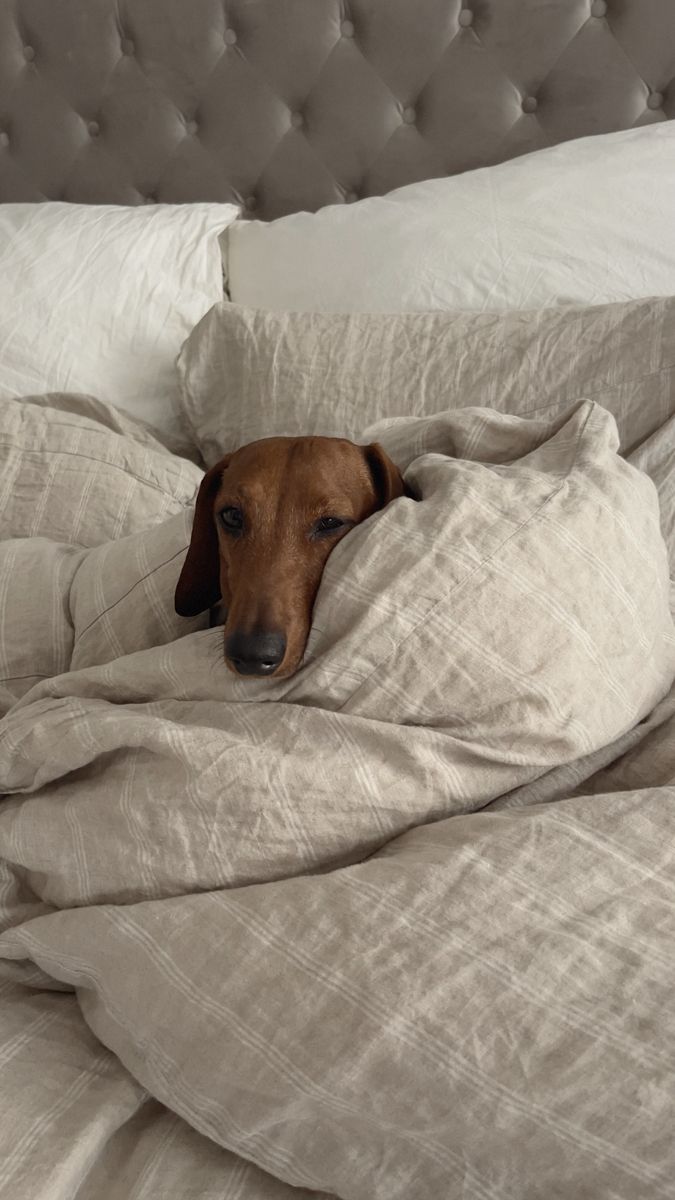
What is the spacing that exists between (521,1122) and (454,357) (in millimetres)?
1048

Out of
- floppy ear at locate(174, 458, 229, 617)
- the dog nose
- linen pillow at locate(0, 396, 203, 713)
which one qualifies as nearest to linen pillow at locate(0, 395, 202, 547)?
linen pillow at locate(0, 396, 203, 713)

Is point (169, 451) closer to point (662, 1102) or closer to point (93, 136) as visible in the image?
point (93, 136)

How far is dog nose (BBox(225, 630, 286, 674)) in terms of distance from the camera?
0.85 m

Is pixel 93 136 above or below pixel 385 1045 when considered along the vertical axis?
above

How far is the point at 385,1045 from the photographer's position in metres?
0.65

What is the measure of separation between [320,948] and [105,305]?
4.35ft

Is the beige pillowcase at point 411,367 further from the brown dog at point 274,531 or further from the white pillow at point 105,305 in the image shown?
the brown dog at point 274,531

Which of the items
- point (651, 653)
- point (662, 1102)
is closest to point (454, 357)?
point (651, 653)

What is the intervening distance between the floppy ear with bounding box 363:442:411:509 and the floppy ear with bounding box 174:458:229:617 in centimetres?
18

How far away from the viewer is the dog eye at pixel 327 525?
99 centimetres

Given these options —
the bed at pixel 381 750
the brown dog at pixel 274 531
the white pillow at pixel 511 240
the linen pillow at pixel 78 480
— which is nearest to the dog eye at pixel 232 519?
the brown dog at pixel 274 531

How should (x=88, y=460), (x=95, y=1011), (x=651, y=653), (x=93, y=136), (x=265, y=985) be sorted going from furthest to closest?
(x=93, y=136)
(x=88, y=460)
(x=651, y=653)
(x=95, y=1011)
(x=265, y=985)

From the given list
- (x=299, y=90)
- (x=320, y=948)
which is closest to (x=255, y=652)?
(x=320, y=948)

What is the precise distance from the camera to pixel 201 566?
104 centimetres
